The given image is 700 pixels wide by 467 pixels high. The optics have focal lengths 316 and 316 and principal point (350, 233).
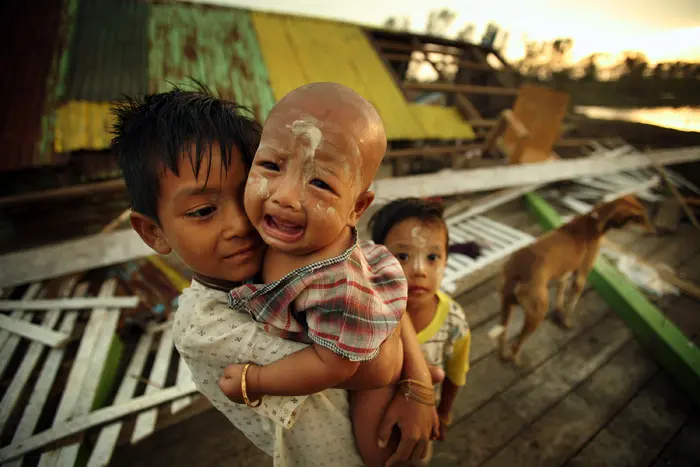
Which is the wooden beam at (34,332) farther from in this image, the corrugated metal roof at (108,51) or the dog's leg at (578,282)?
the dog's leg at (578,282)

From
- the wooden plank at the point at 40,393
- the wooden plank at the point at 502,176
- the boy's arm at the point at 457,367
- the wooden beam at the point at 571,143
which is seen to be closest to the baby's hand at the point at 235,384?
the boy's arm at the point at 457,367

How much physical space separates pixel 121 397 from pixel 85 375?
0.25 metres

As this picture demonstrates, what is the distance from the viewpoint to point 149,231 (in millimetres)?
956

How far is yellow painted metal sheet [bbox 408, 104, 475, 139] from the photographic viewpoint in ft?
17.5

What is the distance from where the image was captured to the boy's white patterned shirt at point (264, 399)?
2.61ft

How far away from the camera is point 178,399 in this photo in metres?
1.96

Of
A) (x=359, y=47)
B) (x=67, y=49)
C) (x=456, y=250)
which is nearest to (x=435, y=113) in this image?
(x=359, y=47)

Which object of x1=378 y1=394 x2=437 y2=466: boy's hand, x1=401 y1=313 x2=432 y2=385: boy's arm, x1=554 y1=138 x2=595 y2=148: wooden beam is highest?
x1=401 y1=313 x2=432 y2=385: boy's arm

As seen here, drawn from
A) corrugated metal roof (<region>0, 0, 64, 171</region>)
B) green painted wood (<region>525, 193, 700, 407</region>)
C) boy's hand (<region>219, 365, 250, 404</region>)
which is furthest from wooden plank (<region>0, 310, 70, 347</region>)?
green painted wood (<region>525, 193, 700, 407</region>)

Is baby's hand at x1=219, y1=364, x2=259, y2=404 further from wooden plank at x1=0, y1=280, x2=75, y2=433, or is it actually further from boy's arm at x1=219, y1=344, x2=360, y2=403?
wooden plank at x1=0, y1=280, x2=75, y2=433

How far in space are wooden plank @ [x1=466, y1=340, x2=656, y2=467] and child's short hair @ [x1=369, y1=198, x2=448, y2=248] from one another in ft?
4.76

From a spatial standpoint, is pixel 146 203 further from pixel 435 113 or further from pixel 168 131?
pixel 435 113

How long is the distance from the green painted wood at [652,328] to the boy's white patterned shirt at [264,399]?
2599mm

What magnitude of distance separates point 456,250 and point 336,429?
2392mm
